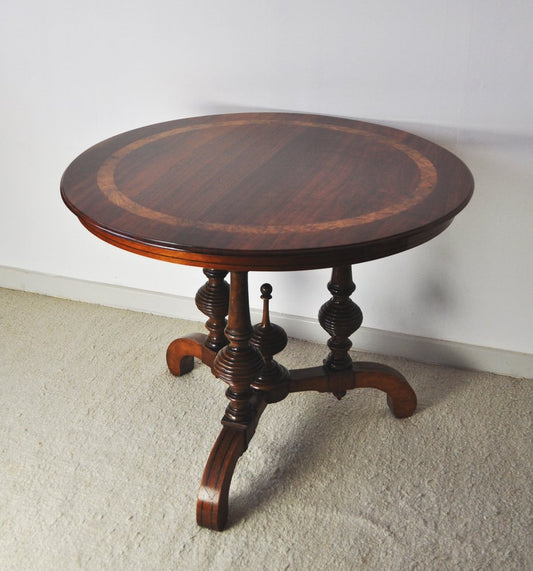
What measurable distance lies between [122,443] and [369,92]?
3.39 ft

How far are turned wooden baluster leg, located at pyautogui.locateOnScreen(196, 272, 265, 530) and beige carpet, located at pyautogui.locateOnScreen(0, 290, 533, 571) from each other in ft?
0.20

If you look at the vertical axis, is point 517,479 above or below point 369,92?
below

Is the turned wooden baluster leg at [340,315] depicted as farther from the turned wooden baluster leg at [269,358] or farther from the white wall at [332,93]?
the white wall at [332,93]

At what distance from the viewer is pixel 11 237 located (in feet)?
8.10

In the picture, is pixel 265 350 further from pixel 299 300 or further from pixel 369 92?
pixel 369 92

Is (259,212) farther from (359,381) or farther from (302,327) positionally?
(302,327)

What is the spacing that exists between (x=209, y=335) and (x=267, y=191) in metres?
0.60

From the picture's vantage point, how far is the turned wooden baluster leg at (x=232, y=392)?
1549 mm

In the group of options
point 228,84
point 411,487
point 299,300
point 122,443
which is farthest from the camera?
point 299,300

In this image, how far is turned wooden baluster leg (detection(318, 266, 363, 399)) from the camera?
1794 millimetres

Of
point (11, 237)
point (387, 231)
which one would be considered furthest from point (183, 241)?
point (11, 237)

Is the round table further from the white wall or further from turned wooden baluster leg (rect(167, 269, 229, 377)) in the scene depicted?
the white wall

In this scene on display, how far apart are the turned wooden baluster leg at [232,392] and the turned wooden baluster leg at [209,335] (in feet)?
0.91

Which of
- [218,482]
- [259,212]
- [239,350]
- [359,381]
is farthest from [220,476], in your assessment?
[259,212]
